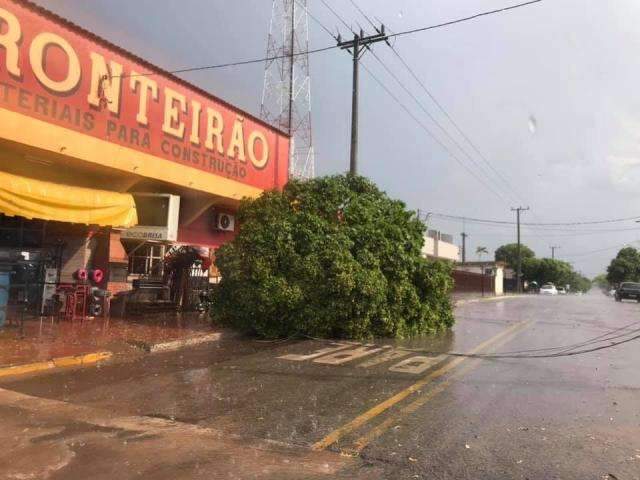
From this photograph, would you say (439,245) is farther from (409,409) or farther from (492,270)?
(409,409)

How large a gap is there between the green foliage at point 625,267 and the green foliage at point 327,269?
90823mm

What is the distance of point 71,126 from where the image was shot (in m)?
12.1

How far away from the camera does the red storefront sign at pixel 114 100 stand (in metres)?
11.2

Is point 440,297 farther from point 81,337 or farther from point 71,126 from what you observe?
point 71,126

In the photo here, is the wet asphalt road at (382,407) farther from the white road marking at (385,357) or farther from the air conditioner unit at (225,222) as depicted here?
the air conditioner unit at (225,222)

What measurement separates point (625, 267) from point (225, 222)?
303ft

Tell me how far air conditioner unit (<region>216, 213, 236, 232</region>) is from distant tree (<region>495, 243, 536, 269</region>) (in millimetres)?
101861

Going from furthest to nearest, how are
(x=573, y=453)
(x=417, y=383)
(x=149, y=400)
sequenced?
1. (x=417, y=383)
2. (x=149, y=400)
3. (x=573, y=453)

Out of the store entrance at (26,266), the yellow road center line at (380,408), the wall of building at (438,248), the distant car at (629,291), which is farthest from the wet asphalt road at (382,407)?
the wall of building at (438,248)

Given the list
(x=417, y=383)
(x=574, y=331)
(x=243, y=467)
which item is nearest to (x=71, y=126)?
(x=417, y=383)

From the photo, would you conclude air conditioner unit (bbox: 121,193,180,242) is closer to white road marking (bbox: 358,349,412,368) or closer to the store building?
the store building

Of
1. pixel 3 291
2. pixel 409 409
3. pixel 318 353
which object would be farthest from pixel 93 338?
pixel 409 409

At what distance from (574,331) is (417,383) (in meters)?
9.77

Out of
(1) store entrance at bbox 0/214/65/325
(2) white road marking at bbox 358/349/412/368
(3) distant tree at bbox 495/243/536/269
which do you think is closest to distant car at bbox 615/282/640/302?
(2) white road marking at bbox 358/349/412/368
